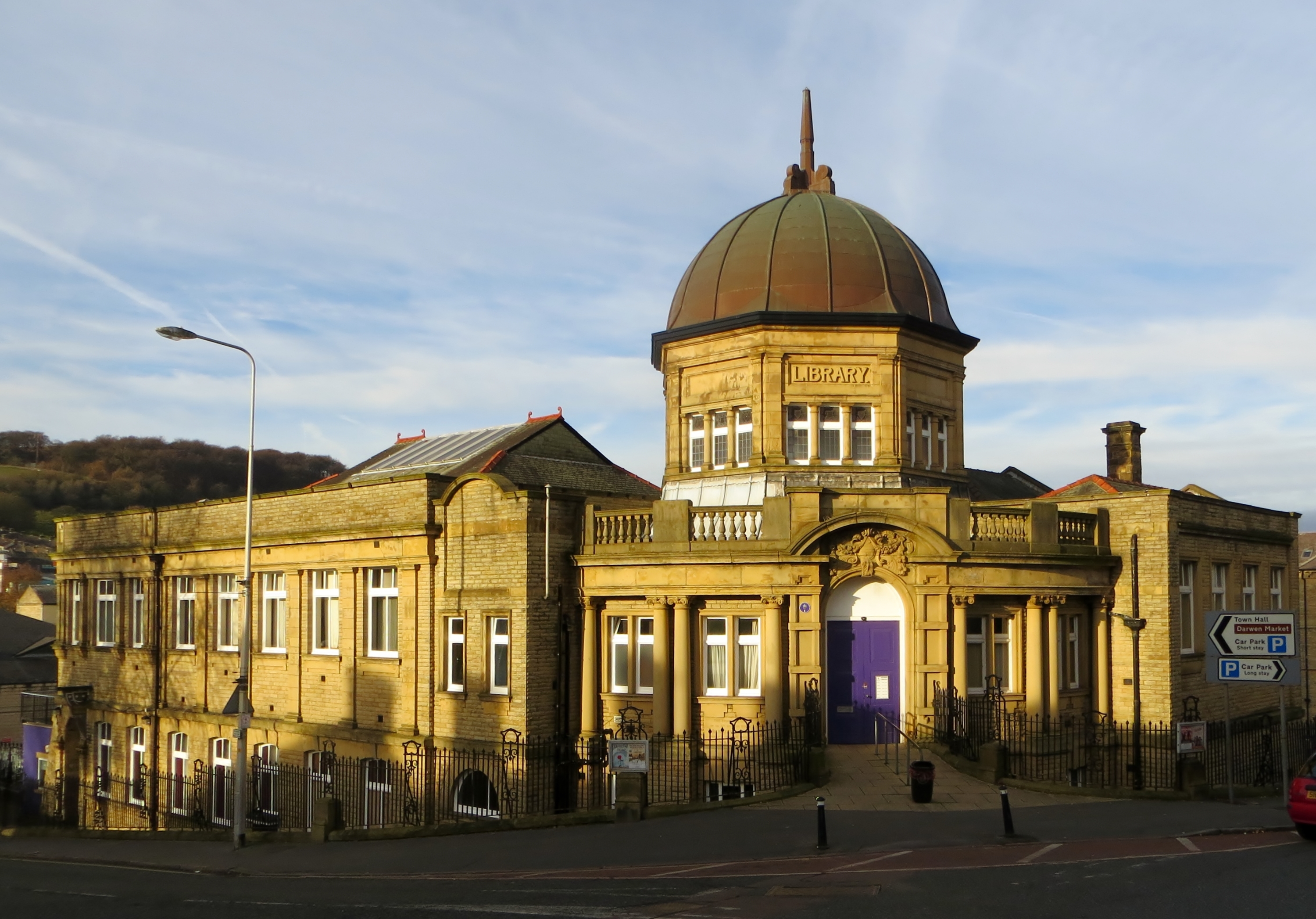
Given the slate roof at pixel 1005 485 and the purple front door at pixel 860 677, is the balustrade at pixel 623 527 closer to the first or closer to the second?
the purple front door at pixel 860 677

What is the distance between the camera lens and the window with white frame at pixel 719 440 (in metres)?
28.2

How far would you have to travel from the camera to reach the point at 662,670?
2439 cm

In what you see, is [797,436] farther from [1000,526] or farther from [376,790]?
[376,790]

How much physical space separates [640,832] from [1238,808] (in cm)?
955

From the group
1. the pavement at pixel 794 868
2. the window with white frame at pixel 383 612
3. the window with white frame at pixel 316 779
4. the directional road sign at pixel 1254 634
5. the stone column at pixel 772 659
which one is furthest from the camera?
the window with white frame at pixel 383 612

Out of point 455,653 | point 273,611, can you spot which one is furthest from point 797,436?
point 273,611

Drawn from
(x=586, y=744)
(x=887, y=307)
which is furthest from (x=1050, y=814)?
(x=887, y=307)

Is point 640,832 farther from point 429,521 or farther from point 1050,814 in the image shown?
point 429,521

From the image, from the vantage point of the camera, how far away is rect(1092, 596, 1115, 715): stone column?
25.4m

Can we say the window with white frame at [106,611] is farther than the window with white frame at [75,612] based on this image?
No

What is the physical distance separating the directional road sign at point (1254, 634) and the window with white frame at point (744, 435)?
11281 millimetres

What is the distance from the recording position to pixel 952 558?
23.1 metres

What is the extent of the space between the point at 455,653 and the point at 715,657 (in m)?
5.99

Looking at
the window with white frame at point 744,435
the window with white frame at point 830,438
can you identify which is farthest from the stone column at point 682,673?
the window with white frame at point 830,438
